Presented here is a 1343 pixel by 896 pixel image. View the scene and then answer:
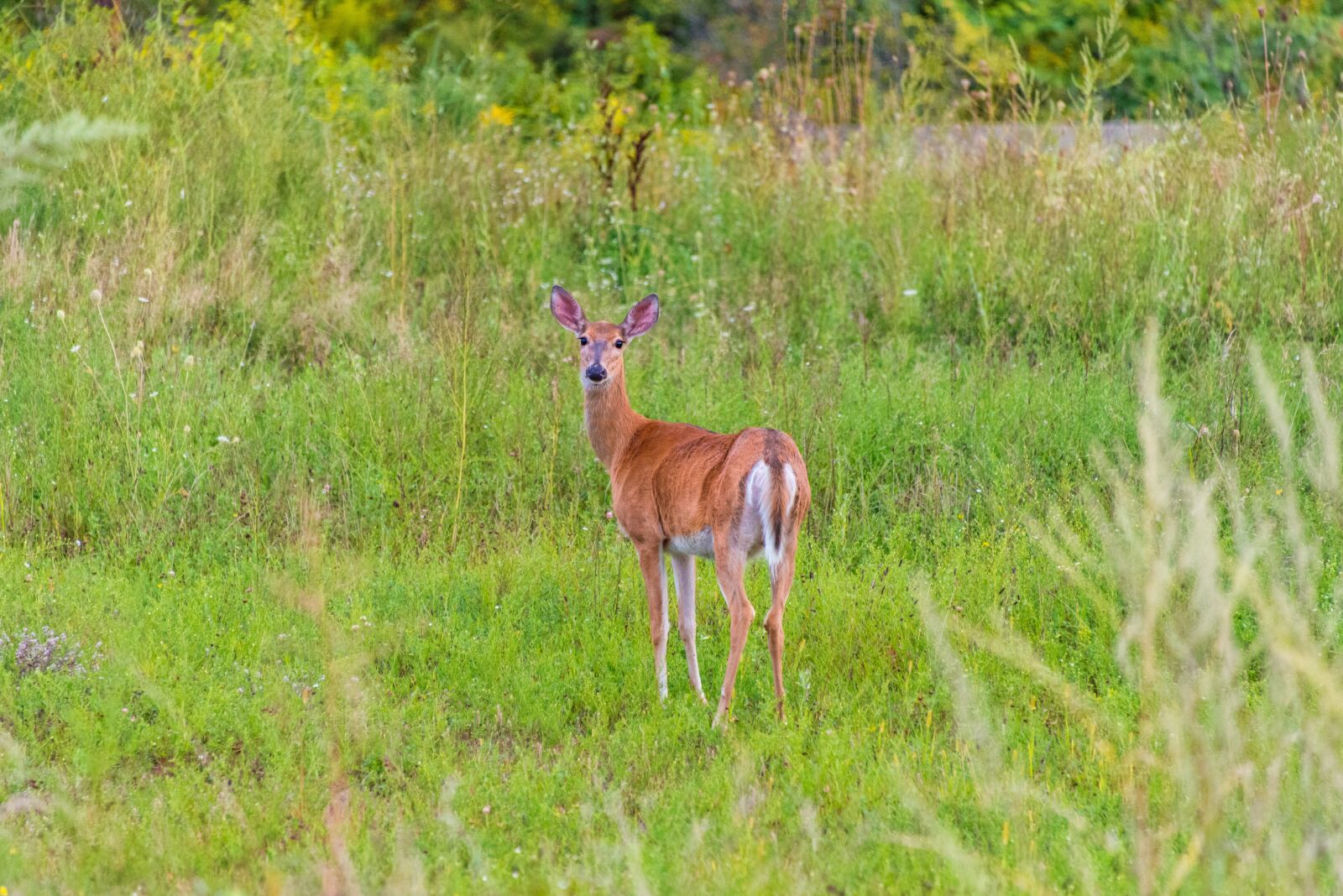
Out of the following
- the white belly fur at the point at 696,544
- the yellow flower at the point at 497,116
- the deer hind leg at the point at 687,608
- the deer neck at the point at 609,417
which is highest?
the yellow flower at the point at 497,116

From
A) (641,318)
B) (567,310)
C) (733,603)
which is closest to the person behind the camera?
(733,603)

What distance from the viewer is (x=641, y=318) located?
18.1 ft

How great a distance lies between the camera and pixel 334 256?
7.54 meters

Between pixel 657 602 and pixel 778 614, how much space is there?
0.50 meters

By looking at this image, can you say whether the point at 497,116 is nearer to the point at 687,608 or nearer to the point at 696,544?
the point at 687,608

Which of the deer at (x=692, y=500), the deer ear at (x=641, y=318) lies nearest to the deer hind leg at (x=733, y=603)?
the deer at (x=692, y=500)

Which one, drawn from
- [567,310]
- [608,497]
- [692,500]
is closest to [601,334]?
[567,310]

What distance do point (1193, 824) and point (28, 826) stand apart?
2631mm

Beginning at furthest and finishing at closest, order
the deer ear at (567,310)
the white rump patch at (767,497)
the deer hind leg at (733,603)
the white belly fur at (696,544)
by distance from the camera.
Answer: the deer ear at (567,310)
the white belly fur at (696,544)
the deer hind leg at (733,603)
the white rump patch at (767,497)

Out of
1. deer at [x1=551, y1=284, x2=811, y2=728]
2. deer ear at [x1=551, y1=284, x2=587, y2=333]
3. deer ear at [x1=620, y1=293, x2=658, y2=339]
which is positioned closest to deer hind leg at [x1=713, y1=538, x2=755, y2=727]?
deer at [x1=551, y1=284, x2=811, y2=728]

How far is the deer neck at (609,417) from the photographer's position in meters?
5.32

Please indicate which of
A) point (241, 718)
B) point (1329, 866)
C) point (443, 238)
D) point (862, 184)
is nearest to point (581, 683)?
point (241, 718)

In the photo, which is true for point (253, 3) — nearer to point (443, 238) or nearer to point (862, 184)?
point (443, 238)

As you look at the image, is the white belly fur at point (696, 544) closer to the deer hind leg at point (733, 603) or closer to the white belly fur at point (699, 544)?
the white belly fur at point (699, 544)
